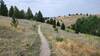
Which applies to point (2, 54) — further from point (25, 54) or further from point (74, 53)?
point (74, 53)

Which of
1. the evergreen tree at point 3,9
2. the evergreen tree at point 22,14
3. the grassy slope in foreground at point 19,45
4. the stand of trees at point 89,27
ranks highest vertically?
the evergreen tree at point 3,9

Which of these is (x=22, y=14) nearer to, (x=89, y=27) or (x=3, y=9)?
(x=3, y=9)

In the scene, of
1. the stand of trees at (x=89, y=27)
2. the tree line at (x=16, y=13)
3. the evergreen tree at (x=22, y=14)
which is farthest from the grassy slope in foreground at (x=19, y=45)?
the stand of trees at (x=89, y=27)

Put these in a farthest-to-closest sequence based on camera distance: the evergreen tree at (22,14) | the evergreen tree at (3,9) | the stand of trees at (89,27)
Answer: the evergreen tree at (22,14) < the stand of trees at (89,27) < the evergreen tree at (3,9)

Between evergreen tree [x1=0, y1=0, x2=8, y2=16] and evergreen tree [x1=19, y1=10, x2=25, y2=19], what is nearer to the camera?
evergreen tree [x1=0, y1=0, x2=8, y2=16]

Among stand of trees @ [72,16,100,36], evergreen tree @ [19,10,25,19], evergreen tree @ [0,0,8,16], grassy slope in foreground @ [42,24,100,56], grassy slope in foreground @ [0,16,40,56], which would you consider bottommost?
stand of trees @ [72,16,100,36]

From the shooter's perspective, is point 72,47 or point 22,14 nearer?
point 72,47

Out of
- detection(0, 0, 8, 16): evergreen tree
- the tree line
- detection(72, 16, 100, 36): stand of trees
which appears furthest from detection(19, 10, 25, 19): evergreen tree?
detection(72, 16, 100, 36): stand of trees

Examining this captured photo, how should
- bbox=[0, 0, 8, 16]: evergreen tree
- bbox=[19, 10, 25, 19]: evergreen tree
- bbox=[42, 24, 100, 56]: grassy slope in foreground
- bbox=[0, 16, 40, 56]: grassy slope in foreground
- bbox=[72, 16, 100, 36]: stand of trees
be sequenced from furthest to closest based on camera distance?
bbox=[19, 10, 25, 19]: evergreen tree, bbox=[72, 16, 100, 36]: stand of trees, bbox=[0, 0, 8, 16]: evergreen tree, bbox=[42, 24, 100, 56]: grassy slope in foreground, bbox=[0, 16, 40, 56]: grassy slope in foreground

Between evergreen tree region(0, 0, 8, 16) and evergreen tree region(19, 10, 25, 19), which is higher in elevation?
evergreen tree region(0, 0, 8, 16)

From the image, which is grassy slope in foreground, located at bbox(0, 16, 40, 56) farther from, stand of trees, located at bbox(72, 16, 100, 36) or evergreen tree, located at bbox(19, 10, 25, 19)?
stand of trees, located at bbox(72, 16, 100, 36)

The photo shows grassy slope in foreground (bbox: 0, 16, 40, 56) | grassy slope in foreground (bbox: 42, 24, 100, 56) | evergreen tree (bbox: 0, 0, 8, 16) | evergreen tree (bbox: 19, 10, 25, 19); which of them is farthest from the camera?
evergreen tree (bbox: 19, 10, 25, 19)

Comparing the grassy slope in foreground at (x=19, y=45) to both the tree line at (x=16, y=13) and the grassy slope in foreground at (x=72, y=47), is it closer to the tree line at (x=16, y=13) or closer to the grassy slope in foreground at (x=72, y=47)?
the grassy slope in foreground at (x=72, y=47)

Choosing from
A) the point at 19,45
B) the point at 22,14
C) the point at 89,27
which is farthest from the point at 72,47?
the point at 89,27
